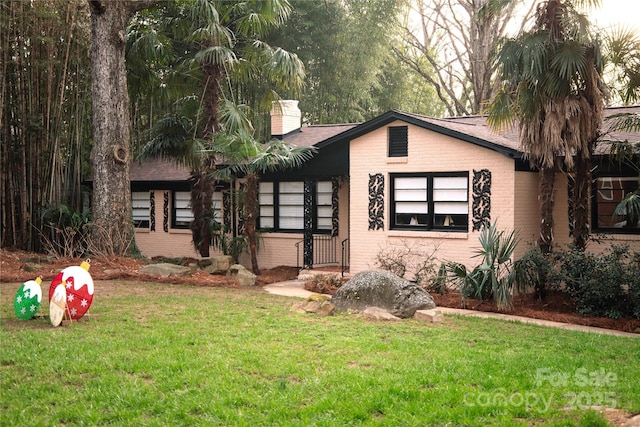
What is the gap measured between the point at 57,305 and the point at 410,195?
8.23 meters

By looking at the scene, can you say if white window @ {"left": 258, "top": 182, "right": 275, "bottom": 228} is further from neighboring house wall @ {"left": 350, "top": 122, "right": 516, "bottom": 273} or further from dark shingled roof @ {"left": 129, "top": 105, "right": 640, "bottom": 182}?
neighboring house wall @ {"left": 350, "top": 122, "right": 516, "bottom": 273}

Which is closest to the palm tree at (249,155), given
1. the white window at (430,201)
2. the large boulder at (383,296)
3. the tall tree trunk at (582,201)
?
the white window at (430,201)

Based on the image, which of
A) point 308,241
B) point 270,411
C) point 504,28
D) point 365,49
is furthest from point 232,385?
point 504,28

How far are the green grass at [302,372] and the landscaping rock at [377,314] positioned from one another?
31 centimetres

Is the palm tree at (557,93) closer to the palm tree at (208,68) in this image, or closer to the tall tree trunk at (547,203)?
the tall tree trunk at (547,203)

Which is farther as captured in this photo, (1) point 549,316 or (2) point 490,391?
(1) point 549,316

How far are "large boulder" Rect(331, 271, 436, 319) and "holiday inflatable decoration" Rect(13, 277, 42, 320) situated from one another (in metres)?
4.43

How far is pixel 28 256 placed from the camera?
16828 mm

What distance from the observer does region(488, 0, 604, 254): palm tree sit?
1222cm

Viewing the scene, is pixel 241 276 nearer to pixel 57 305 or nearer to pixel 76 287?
pixel 76 287

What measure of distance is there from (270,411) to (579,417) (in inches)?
101

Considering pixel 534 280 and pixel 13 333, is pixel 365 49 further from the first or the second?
pixel 13 333

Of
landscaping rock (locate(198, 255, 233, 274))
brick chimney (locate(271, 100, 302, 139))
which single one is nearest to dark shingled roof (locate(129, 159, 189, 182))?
brick chimney (locate(271, 100, 302, 139))

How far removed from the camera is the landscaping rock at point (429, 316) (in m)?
10.6
